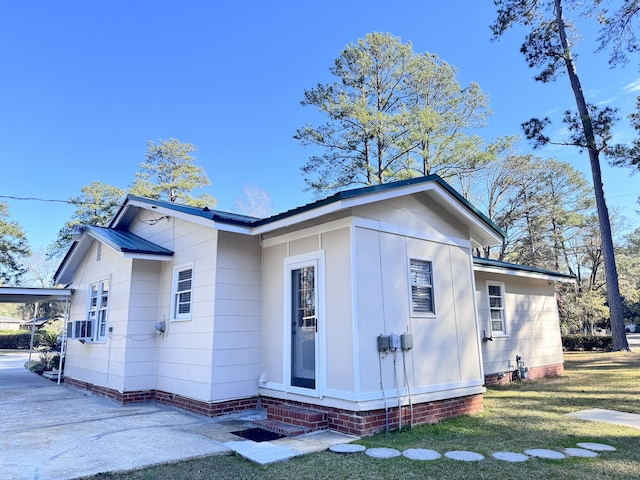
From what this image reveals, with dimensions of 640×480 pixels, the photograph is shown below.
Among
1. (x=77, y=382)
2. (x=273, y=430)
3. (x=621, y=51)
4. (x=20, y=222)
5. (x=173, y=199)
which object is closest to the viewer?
(x=273, y=430)

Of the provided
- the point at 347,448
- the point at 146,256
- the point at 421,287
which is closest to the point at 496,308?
the point at 421,287

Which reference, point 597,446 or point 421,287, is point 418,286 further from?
point 597,446

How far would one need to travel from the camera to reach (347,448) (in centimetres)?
473

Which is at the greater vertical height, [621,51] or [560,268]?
[621,51]

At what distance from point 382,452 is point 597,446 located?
2578 mm

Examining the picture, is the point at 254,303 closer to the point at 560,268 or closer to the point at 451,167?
the point at 451,167

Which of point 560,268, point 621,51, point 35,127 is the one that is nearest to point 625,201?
point 560,268

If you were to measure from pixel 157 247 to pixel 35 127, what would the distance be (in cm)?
1706

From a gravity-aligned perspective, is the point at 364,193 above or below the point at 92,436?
above

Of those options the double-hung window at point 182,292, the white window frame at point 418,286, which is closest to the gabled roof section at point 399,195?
the white window frame at point 418,286

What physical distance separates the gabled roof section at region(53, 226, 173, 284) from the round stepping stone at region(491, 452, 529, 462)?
21.5 ft

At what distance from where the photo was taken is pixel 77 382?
10.0 m

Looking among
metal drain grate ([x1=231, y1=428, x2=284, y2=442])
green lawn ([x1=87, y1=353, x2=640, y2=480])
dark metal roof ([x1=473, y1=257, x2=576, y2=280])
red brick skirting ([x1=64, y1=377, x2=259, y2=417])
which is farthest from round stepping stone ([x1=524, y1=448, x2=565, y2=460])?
dark metal roof ([x1=473, y1=257, x2=576, y2=280])

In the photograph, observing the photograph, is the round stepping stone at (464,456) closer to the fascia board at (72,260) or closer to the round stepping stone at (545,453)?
the round stepping stone at (545,453)
